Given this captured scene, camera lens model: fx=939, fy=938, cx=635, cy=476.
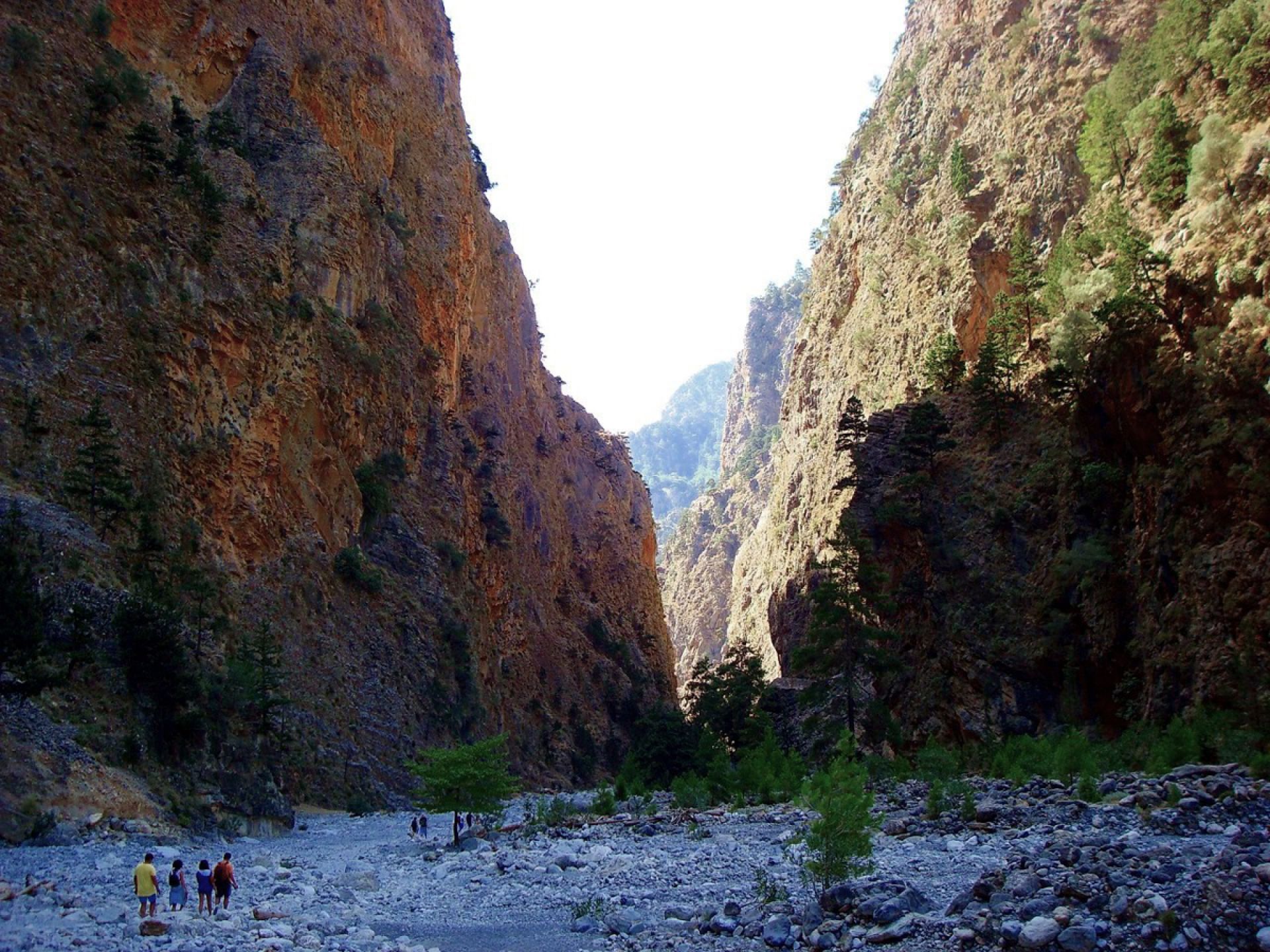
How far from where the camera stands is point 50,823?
17.4 m

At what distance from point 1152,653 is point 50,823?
27.3m

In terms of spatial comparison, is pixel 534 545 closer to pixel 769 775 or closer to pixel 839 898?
pixel 769 775

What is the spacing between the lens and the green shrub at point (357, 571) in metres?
37.8

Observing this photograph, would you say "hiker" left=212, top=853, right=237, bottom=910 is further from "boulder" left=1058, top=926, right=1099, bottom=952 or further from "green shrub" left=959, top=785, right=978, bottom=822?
"green shrub" left=959, top=785, right=978, bottom=822

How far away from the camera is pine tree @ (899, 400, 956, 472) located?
39469 millimetres

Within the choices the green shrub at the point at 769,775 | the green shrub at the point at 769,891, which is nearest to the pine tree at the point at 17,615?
the green shrub at the point at 769,891

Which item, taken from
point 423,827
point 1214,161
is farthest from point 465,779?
point 1214,161

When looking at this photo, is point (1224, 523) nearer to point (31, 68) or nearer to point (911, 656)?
point (911, 656)

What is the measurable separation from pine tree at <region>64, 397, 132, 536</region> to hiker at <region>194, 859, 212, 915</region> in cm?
1521

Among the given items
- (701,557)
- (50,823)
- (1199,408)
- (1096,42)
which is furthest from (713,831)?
(701,557)

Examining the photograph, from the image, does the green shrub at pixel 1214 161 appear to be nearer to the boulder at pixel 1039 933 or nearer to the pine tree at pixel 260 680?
the boulder at pixel 1039 933

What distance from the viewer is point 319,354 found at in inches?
1522

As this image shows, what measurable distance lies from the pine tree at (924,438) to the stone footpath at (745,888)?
67.2 ft

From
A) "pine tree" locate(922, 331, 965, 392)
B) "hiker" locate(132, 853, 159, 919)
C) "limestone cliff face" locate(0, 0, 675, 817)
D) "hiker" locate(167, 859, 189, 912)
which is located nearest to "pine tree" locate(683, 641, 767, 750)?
"limestone cliff face" locate(0, 0, 675, 817)
